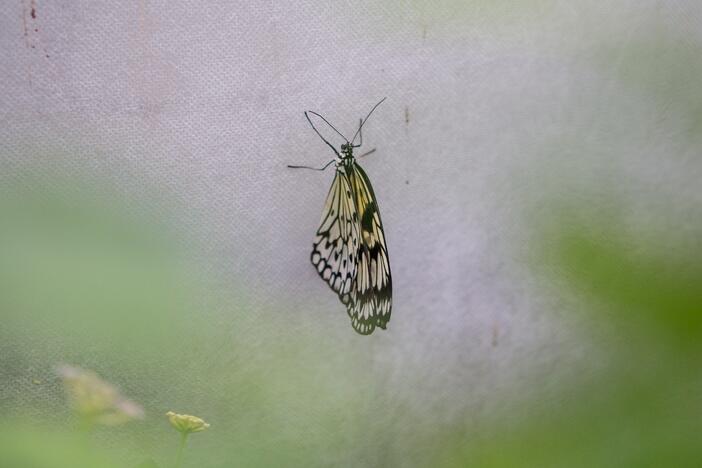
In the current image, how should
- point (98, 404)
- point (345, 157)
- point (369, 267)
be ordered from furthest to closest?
point (345, 157)
point (369, 267)
point (98, 404)

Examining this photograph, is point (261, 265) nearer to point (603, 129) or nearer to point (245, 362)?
point (245, 362)

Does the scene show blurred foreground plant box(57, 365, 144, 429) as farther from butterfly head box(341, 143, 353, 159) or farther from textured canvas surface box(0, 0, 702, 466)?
butterfly head box(341, 143, 353, 159)

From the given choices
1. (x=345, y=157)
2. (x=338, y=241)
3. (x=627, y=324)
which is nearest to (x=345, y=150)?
(x=345, y=157)

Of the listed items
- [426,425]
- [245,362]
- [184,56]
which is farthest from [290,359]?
[184,56]

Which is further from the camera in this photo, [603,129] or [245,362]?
[603,129]

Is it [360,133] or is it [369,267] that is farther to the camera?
[360,133]

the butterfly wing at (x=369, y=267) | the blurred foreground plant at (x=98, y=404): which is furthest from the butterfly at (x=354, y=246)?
the blurred foreground plant at (x=98, y=404)

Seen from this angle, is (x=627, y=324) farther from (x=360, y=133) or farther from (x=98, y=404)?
(x=360, y=133)
